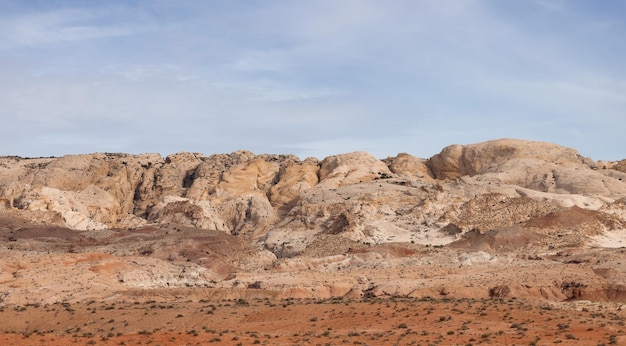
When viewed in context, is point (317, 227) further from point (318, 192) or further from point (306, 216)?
point (318, 192)

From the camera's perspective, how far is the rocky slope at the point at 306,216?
196ft

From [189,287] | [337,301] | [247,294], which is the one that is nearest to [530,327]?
[337,301]

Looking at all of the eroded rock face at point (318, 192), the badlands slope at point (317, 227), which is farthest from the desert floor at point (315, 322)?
the eroded rock face at point (318, 192)

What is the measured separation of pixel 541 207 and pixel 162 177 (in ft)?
151

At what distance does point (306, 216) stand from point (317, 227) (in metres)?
2.91

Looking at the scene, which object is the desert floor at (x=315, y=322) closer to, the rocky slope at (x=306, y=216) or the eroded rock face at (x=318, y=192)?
the rocky slope at (x=306, y=216)

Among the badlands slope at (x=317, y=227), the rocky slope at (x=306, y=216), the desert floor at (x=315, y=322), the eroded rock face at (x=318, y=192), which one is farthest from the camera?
the eroded rock face at (x=318, y=192)

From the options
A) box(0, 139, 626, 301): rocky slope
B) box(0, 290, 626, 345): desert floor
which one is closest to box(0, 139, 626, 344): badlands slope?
box(0, 139, 626, 301): rocky slope

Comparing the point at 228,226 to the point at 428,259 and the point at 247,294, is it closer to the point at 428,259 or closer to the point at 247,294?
the point at 428,259

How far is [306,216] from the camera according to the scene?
83250 millimetres

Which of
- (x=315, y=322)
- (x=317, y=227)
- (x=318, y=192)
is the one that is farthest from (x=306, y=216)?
(x=315, y=322)

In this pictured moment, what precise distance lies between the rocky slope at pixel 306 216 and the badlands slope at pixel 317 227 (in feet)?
0.59

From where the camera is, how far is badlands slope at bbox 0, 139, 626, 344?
53919mm

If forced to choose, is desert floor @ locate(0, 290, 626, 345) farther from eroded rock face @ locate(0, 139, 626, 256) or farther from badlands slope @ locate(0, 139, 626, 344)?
eroded rock face @ locate(0, 139, 626, 256)
